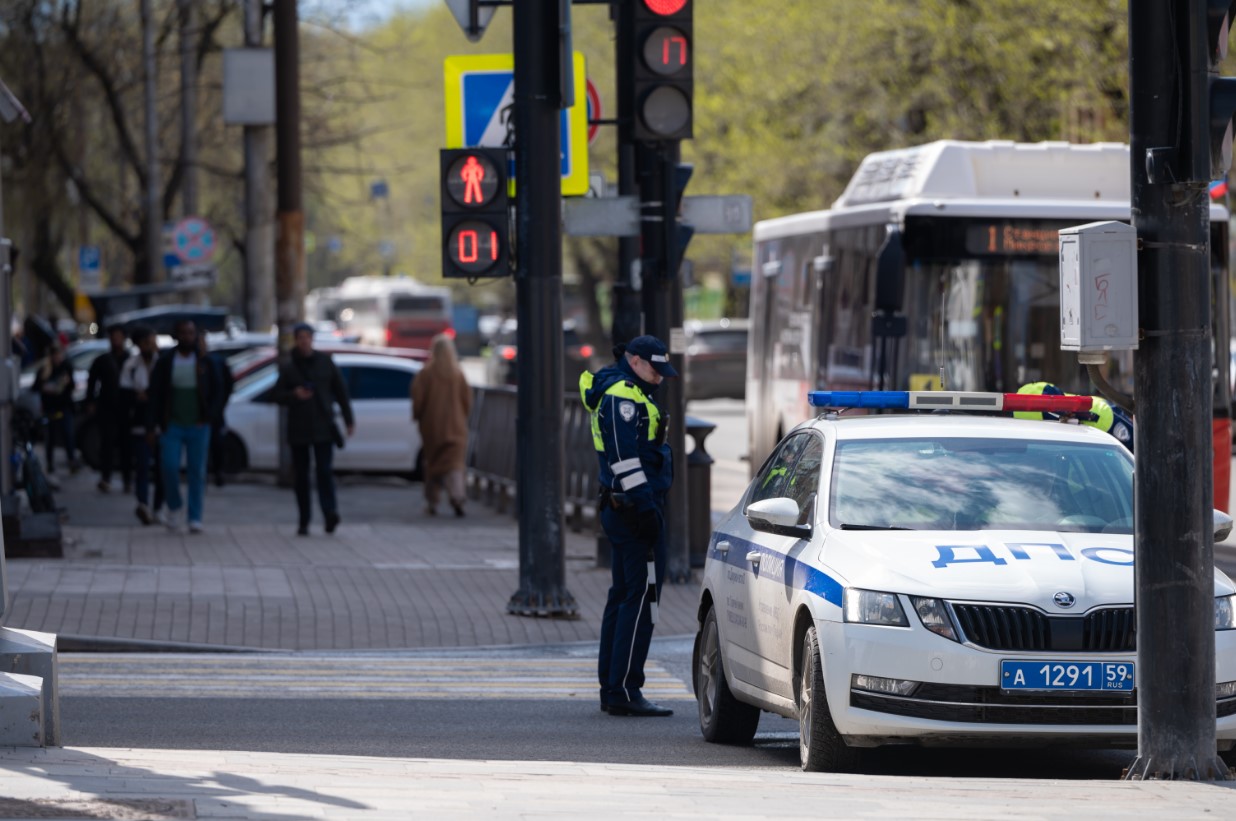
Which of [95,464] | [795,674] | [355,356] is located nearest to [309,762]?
[795,674]

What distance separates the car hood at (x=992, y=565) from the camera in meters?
7.55

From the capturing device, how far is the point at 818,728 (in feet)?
25.7

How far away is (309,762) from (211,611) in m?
6.01

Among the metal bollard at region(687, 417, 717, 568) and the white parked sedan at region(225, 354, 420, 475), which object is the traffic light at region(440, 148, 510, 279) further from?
the white parked sedan at region(225, 354, 420, 475)

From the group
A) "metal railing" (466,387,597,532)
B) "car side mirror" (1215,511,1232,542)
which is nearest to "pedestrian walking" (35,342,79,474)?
"metal railing" (466,387,597,532)

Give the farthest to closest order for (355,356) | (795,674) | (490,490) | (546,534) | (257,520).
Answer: (355,356) < (490,490) < (257,520) < (546,534) < (795,674)

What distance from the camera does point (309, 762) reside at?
7.62 metres

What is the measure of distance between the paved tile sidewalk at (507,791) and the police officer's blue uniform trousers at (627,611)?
222cm

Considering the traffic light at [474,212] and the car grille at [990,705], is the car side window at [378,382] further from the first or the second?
the car grille at [990,705]

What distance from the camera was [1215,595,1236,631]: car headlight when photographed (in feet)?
25.4

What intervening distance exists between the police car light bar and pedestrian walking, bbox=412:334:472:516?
38.5 ft

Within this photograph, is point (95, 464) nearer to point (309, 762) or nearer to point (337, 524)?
point (337, 524)

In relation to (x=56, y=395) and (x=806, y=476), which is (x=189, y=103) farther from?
(x=806, y=476)

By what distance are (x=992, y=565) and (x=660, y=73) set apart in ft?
22.8
